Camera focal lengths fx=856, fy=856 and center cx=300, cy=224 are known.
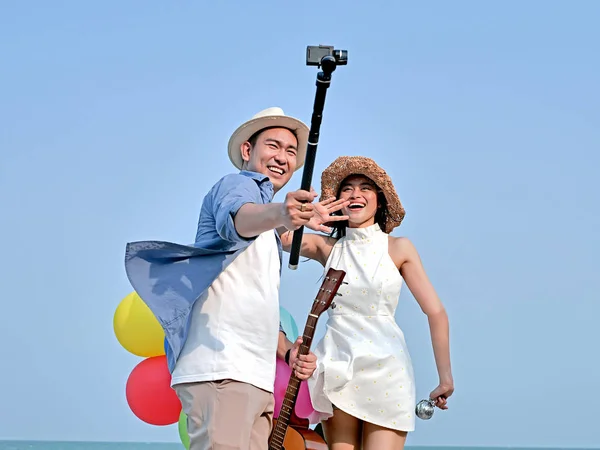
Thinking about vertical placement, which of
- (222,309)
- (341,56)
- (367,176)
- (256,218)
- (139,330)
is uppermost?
(367,176)

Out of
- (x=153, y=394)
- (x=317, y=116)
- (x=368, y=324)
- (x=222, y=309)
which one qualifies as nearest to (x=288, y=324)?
(x=368, y=324)

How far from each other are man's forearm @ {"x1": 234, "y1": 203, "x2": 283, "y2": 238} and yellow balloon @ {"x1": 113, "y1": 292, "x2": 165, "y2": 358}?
163cm

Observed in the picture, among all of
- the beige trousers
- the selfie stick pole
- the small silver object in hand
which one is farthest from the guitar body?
the selfie stick pole

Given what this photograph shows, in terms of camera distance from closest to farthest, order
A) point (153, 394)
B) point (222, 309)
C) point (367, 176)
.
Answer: point (222, 309)
point (367, 176)
point (153, 394)

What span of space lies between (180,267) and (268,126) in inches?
33.5

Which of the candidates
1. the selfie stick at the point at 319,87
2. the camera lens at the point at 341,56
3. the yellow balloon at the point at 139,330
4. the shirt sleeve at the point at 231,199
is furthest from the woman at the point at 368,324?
the camera lens at the point at 341,56

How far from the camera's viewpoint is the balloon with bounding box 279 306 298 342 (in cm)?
416

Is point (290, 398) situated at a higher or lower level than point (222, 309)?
lower

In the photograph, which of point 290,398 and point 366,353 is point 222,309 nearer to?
point 290,398

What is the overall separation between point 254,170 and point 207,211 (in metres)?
0.42

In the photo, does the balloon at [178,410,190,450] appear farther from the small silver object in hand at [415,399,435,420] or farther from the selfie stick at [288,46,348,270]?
the selfie stick at [288,46,348,270]

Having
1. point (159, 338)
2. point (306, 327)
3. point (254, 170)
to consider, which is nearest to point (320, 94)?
point (254, 170)

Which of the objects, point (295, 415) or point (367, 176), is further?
point (367, 176)

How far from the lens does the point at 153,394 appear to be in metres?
4.13
